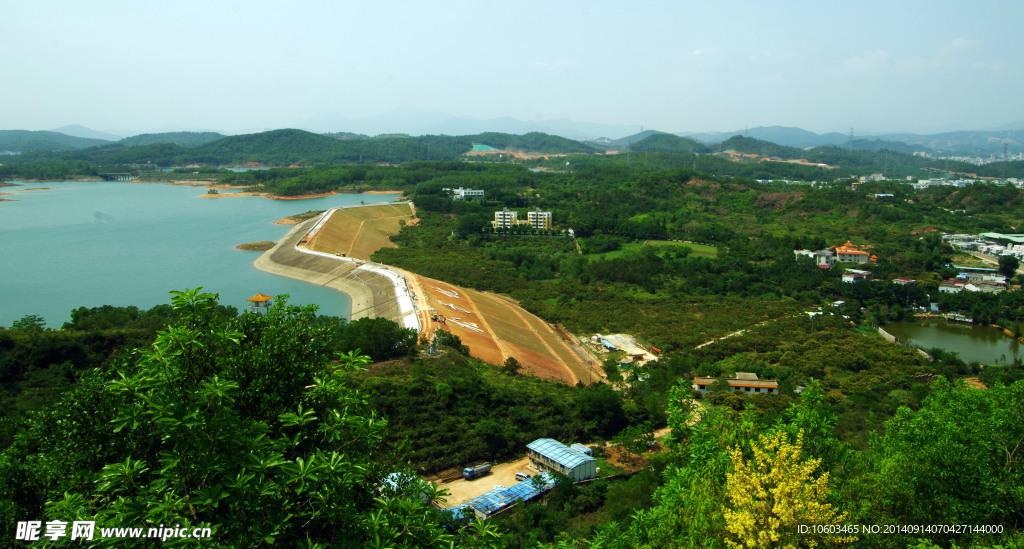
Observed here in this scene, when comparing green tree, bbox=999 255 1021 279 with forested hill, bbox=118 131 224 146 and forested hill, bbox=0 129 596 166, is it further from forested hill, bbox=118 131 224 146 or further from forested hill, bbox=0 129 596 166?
forested hill, bbox=118 131 224 146

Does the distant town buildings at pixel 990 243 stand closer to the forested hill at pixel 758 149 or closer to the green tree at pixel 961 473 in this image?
the green tree at pixel 961 473

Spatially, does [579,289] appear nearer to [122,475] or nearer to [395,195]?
[122,475]

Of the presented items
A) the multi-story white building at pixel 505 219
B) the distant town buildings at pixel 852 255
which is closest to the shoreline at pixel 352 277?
the multi-story white building at pixel 505 219

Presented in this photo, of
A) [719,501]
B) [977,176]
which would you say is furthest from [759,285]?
[977,176]

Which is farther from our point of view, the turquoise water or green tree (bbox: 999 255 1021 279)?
green tree (bbox: 999 255 1021 279)

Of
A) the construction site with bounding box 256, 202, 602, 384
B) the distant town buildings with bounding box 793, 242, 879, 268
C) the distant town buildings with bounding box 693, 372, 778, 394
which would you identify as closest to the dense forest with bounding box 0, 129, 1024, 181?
the distant town buildings with bounding box 793, 242, 879, 268
